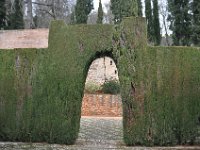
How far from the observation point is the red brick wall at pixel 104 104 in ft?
75.5

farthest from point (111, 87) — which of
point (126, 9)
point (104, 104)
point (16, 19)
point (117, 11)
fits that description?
point (16, 19)

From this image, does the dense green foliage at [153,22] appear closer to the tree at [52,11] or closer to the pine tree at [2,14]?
the tree at [52,11]

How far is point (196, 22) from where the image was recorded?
1141 inches

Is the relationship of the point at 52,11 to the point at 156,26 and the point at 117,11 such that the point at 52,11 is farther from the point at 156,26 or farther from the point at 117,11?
the point at 117,11

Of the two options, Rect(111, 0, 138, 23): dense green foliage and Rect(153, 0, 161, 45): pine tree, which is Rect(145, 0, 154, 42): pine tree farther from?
Rect(111, 0, 138, 23): dense green foliage

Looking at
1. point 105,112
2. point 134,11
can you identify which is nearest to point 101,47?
point 105,112

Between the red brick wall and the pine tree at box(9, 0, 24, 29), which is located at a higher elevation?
the pine tree at box(9, 0, 24, 29)

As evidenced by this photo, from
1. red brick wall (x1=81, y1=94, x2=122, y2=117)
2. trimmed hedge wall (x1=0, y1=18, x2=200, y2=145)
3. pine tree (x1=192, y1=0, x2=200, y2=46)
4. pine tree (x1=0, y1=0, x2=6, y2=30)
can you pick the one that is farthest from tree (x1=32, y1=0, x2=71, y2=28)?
trimmed hedge wall (x1=0, y1=18, x2=200, y2=145)

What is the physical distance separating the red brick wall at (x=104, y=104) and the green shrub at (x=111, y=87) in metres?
1.09

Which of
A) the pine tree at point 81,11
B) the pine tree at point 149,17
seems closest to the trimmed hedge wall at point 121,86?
the pine tree at point 81,11

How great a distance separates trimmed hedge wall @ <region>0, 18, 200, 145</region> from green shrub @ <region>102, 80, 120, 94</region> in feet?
40.6

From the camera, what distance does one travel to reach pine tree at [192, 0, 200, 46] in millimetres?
27981

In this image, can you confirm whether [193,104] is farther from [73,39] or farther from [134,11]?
[134,11]

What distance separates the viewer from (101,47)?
11.7 meters
